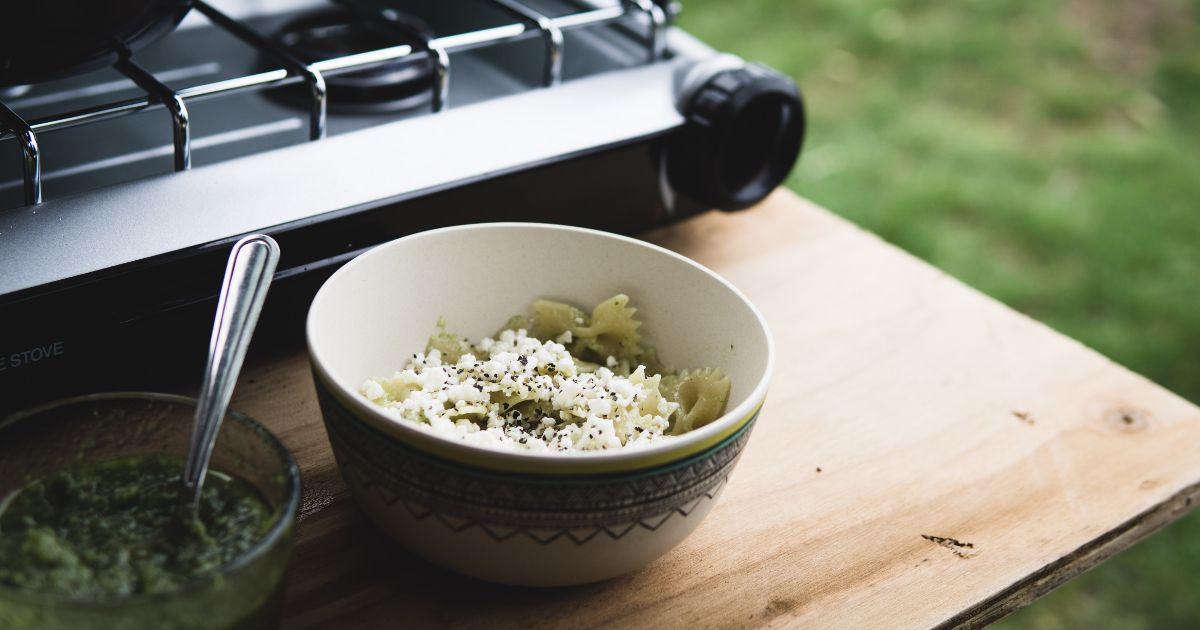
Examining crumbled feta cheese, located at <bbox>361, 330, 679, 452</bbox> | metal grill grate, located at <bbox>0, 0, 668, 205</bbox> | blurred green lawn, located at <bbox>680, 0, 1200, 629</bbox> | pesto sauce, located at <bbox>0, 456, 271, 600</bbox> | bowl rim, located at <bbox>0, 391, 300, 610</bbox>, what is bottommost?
blurred green lawn, located at <bbox>680, 0, 1200, 629</bbox>

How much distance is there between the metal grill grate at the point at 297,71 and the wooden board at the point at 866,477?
173 millimetres

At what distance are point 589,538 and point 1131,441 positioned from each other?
1.51 feet

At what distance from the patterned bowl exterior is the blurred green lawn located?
1110 millimetres

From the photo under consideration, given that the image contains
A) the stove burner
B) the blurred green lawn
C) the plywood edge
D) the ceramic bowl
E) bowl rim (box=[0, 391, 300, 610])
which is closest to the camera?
bowl rim (box=[0, 391, 300, 610])

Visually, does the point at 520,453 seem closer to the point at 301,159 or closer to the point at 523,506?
the point at 523,506

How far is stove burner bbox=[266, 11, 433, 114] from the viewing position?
92 cm

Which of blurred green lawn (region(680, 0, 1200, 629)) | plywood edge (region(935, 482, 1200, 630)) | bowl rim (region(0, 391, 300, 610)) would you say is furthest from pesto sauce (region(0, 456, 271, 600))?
blurred green lawn (region(680, 0, 1200, 629))

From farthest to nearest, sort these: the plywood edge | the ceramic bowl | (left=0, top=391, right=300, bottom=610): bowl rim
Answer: the plywood edge
the ceramic bowl
(left=0, top=391, right=300, bottom=610): bowl rim

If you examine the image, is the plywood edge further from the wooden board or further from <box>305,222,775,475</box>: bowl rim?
<box>305,222,775,475</box>: bowl rim

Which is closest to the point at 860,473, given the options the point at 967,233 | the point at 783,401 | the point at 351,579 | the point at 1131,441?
the point at 783,401

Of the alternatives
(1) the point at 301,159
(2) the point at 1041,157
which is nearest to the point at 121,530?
(1) the point at 301,159

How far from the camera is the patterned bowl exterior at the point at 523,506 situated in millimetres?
550

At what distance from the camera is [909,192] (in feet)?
6.63

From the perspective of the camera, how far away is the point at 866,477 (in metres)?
0.75
